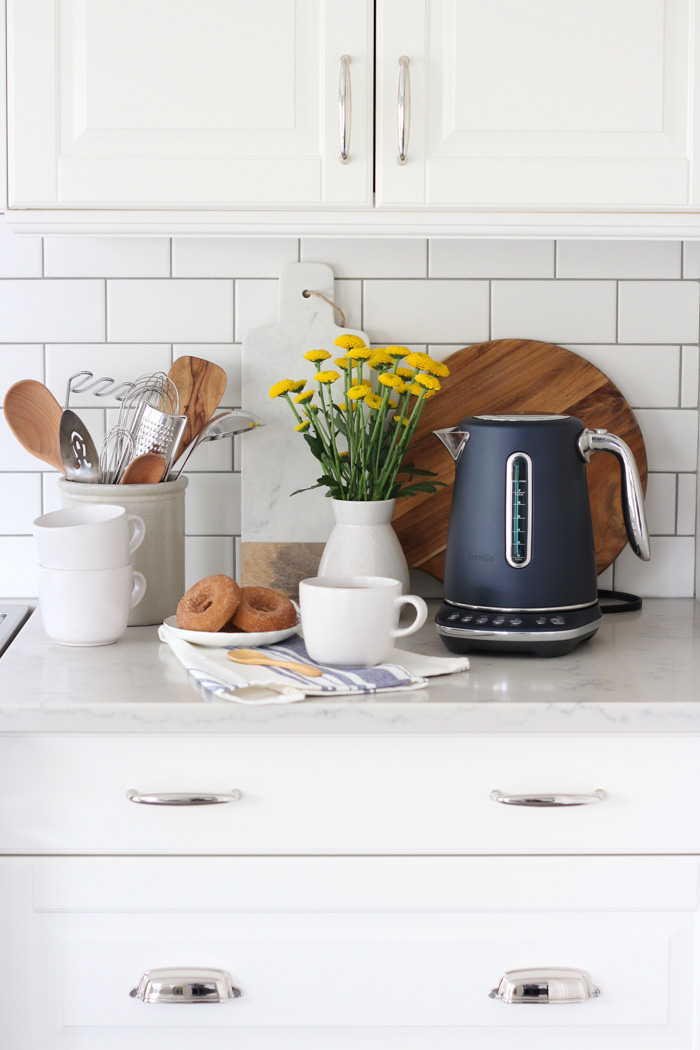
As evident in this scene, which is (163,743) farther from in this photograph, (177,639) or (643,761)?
(643,761)

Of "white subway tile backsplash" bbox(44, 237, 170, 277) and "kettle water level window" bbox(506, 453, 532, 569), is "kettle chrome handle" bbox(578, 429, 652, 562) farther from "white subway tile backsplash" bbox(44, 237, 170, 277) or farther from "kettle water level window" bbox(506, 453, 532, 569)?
"white subway tile backsplash" bbox(44, 237, 170, 277)

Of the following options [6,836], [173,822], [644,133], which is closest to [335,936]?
[173,822]

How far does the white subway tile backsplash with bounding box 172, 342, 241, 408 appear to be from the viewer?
1.63 m

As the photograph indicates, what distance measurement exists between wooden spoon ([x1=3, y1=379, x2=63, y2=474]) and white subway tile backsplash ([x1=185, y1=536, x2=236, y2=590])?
281 mm

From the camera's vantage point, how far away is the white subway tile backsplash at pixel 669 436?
1.65 metres

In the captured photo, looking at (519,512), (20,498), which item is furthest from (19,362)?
(519,512)

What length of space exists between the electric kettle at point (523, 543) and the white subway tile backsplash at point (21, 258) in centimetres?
80

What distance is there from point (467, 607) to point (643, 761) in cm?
29

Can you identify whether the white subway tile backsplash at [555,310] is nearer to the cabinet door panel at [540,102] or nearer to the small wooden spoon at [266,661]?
the cabinet door panel at [540,102]

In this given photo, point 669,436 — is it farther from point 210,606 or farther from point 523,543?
point 210,606

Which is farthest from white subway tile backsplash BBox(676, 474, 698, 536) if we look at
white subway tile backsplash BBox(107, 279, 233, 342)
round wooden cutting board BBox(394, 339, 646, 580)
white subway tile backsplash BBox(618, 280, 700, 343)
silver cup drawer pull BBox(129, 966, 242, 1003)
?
silver cup drawer pull BBox(129, 966, 242, 1003)

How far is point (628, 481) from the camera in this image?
1.33m

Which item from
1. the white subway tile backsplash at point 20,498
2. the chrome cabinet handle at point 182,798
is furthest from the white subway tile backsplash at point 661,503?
the white subway tile backsplash at point 20,498

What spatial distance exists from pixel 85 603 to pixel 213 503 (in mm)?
417
